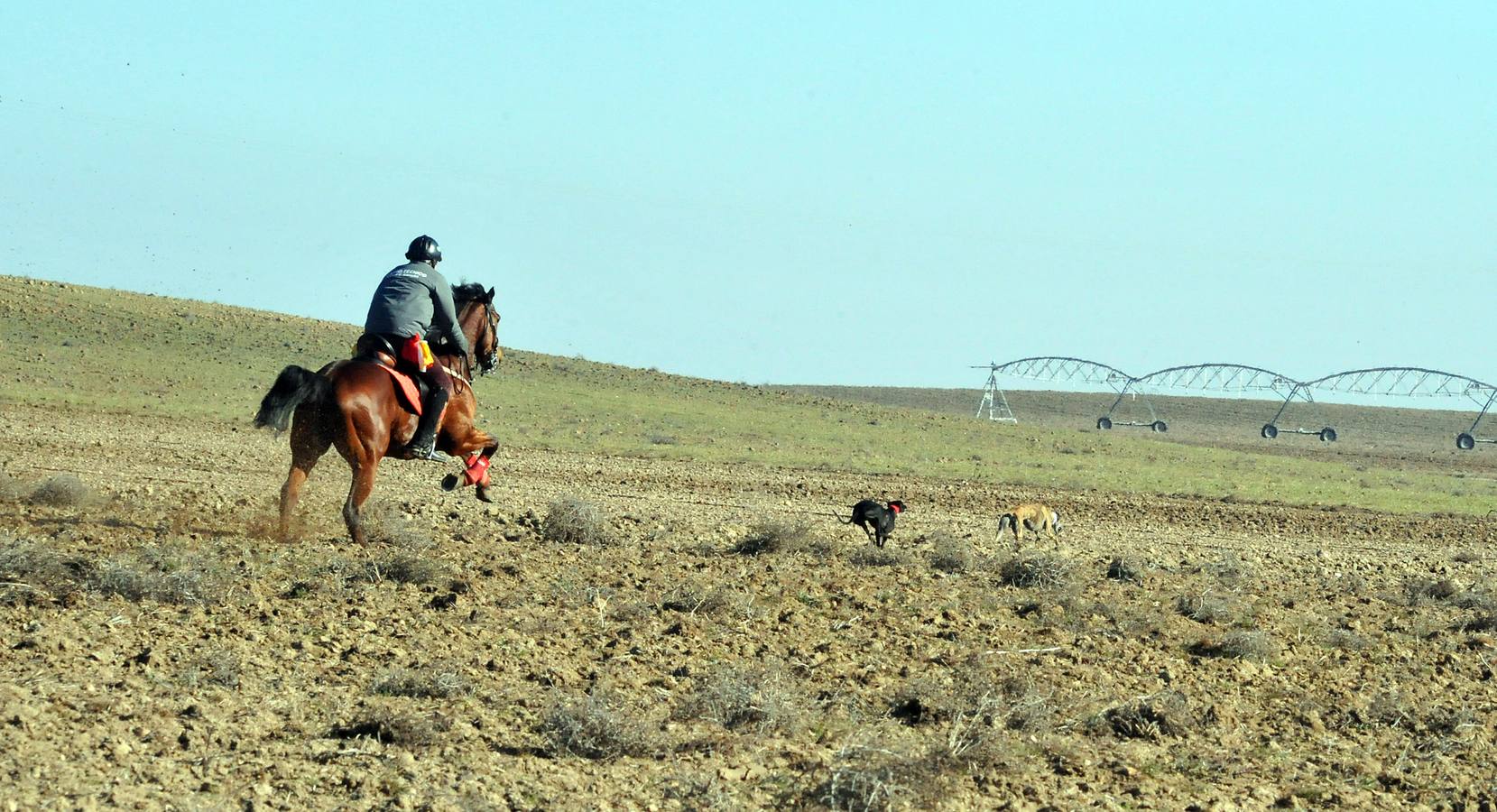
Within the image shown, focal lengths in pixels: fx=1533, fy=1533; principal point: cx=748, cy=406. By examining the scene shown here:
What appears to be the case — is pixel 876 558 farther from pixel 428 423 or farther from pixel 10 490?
pixel 10 490

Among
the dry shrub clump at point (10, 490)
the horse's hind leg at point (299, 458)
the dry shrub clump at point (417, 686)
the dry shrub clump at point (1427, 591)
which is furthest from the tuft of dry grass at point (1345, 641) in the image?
the dry shrub clump at point (10, 490)

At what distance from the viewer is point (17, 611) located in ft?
28.9

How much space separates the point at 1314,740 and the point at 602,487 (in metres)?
16.4

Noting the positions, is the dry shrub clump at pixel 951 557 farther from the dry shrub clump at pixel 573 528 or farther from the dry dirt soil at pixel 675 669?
the dry shrub clump at pixel 573 528

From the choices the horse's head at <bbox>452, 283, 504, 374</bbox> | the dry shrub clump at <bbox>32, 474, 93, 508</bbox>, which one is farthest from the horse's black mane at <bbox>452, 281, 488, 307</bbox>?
the dry shrub clump at <bbox>32, 474, 93, 508</bbox>

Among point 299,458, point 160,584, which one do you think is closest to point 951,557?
point 299,458

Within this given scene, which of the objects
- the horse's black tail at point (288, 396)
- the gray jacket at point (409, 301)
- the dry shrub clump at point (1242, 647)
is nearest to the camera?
the dry shrub clump at point (1242, 647)

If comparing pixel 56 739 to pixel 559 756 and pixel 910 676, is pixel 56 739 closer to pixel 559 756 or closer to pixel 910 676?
pixel 559 756

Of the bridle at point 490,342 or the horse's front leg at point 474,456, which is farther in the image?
the bridle at point 490,342

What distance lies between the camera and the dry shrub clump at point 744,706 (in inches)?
306

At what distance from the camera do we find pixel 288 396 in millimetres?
12234

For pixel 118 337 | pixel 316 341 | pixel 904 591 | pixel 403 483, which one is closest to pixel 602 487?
pixel 403 483

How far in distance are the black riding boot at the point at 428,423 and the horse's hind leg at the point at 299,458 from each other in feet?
2.71

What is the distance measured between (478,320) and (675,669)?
21.5 ft
